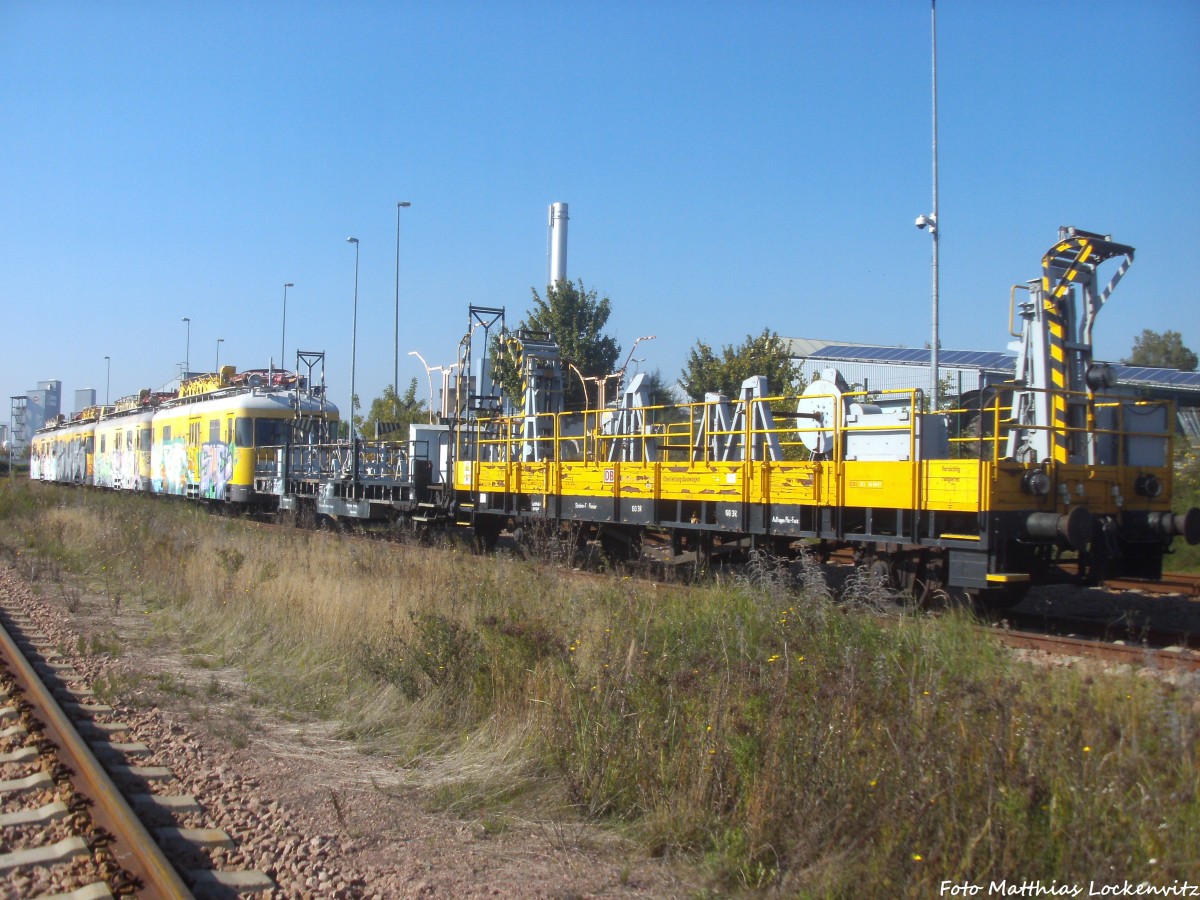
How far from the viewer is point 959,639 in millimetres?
7129

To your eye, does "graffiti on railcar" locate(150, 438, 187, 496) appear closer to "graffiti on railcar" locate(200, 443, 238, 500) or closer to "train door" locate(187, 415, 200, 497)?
"train door" locate(187, 415, 200, 497)

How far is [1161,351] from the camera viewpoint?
318 ft

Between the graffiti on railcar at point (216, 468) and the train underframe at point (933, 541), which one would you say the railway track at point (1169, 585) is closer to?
the train underframe at point (933, 541)

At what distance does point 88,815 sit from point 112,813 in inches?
5.7

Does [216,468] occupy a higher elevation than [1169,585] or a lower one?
higher

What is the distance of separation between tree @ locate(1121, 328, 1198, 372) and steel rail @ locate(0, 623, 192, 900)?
100178 mm

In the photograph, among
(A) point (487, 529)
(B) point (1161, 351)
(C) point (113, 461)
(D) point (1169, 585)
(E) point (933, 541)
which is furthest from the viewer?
(B) point (1161, 351)

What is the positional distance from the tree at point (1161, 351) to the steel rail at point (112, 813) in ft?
329

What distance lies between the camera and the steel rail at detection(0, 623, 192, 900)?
4273 mm

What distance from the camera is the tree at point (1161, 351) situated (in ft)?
305

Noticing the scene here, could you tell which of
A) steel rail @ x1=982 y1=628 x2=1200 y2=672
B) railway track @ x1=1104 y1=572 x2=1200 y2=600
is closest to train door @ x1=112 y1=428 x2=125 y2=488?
railway track @ x1=1104 y1=572 x2=1200 y2=600

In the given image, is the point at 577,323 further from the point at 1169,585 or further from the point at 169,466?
the point at 1169,585

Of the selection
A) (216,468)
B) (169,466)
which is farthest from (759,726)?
(169,466)

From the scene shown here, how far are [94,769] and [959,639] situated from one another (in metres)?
5.58
